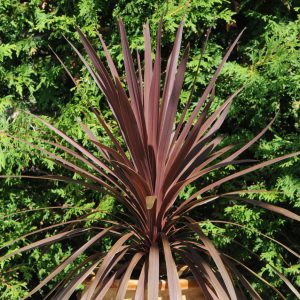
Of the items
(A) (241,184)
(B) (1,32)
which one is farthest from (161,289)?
(B) (1,32)

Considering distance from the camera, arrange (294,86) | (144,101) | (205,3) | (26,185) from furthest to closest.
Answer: (26,185) < (205,3) < (294,86) < (144,101)

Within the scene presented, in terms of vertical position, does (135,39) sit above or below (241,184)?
above

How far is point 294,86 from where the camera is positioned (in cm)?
248

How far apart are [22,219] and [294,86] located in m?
1.51

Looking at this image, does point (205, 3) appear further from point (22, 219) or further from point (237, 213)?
point (22, 219)

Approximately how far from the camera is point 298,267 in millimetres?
2492

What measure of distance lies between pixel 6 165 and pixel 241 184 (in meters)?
1.20

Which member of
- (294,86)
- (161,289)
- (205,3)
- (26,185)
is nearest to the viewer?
(161,289)

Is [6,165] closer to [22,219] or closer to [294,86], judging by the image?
[22,219]

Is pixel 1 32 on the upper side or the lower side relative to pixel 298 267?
upper

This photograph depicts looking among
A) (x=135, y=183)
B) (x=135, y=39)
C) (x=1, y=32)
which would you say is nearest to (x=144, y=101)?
(x=135, y=183)

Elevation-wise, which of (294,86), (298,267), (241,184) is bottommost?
(298,267)

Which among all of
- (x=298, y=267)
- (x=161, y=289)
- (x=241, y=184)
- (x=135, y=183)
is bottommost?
(x=161, y=289)

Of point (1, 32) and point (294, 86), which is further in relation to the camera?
point (1, 32)
